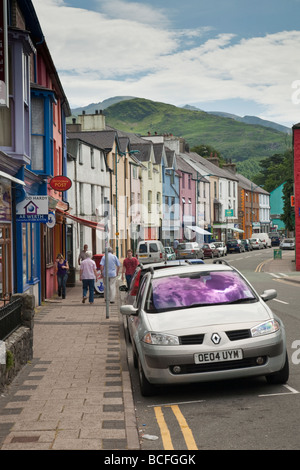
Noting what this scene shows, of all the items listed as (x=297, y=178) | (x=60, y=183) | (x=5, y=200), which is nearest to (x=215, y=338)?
(x=5, y=200)

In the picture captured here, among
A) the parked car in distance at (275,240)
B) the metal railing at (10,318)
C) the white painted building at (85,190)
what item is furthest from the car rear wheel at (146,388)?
the parked car in distance at (275,240)

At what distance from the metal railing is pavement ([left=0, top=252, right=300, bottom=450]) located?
0.69 meters

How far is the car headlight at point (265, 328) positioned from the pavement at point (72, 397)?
Answer: 5.83ft

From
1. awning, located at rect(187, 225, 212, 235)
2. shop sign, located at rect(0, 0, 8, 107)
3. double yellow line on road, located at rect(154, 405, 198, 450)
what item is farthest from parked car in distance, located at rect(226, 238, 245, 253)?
double yellow line on road, located at rect(154, 405, 198, 450)

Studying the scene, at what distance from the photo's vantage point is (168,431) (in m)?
6.63

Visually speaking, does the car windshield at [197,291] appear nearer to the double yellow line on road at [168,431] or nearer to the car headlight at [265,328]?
the car headlight at [265,328]

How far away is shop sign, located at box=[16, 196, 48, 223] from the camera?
1681cm

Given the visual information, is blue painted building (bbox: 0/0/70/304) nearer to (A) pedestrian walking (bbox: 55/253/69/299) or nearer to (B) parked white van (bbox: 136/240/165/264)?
(A) pedestrian walking (bbox: 55/253/69/299)

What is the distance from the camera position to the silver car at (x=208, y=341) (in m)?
7.94

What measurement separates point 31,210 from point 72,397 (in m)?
9.31

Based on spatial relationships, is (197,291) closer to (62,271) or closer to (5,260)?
(5,260)
